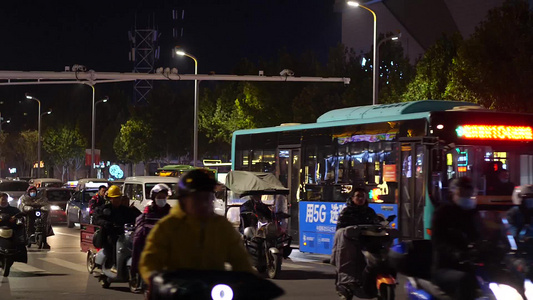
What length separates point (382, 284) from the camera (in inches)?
484

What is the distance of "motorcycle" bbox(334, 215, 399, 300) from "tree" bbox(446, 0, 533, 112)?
1911 cm

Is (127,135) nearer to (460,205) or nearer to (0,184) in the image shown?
(0,184)

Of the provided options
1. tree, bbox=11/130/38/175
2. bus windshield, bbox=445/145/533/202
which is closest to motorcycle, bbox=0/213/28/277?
bus windshield, bbox=445/145/533/202

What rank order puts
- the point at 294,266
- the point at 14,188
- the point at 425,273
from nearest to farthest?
the point at 425,273, the point at 294,266, the point at 14,188

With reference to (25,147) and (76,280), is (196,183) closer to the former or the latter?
(76,280)

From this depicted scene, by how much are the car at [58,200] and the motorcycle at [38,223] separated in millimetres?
13938

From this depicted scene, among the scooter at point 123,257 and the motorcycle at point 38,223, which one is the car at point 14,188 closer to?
the motorcycle at point 38,223

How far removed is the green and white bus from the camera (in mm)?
17422

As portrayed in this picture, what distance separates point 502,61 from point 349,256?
67.0 feet

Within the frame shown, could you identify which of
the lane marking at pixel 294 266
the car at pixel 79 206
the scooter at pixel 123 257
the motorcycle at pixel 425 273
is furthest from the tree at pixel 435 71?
the motorcycle at pixel 425 273

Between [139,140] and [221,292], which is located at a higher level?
[139,140]

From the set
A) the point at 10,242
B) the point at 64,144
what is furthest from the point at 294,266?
the point at 64,144

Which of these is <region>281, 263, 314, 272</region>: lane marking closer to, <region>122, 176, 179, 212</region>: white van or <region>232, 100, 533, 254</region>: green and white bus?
<region>232, 100, 533, 254</region>: green and white bus

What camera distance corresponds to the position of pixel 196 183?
6.04 metres
